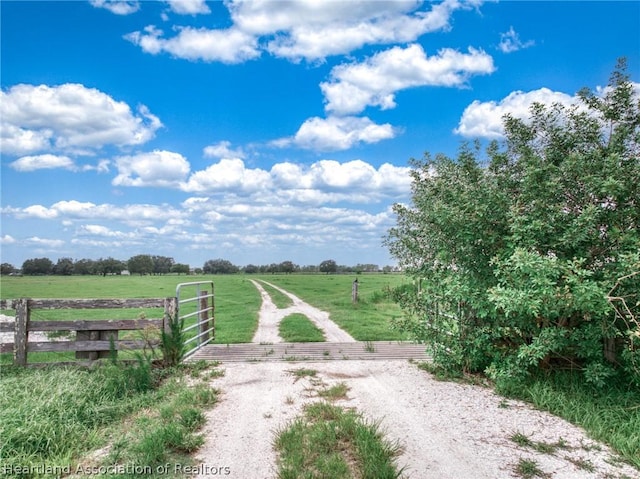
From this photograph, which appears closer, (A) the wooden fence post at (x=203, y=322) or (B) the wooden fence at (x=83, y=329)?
(B) the wooden fence at (x=83, y=329)

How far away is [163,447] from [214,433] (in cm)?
66

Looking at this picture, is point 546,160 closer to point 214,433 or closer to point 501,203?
point 501,203

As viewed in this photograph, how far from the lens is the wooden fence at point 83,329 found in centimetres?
747

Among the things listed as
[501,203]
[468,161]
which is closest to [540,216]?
[501,203]

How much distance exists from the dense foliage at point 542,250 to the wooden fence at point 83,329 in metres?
4.68

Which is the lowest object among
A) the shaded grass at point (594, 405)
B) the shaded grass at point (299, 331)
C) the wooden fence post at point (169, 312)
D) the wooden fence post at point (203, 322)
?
the shaded grass at point (299, 331)

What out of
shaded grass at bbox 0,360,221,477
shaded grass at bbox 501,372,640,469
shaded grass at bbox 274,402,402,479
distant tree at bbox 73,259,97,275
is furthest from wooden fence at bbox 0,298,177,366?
distant tree at bbox 73,259,97,275

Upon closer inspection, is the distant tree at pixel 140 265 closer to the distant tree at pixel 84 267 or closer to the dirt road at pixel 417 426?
the distant tree at pixel 84 267

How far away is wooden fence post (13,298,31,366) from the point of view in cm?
751

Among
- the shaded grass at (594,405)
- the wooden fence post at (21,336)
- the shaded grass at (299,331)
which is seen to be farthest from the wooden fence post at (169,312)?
the shaded grass at (594,405)

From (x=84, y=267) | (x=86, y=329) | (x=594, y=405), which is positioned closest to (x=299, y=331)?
(x=86, y=329)

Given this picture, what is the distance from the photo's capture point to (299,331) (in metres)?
12.0

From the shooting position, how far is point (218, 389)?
6.27 m

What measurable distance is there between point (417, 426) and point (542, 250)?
3.09m
